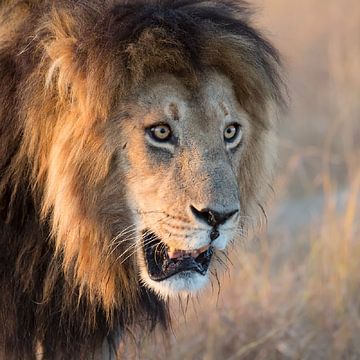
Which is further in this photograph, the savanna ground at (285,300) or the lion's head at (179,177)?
the savanna ground at (285,300)

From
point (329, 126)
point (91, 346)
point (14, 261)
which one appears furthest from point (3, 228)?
point (329, 126)

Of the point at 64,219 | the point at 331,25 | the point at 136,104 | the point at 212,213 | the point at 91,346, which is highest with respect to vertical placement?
the point at 331,25

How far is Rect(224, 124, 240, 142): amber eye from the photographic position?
2918 millimetres

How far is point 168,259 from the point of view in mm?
2844

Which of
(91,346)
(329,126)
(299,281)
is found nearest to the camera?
(91,346)

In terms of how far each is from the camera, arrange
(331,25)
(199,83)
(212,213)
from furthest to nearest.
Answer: (331,25) < (199,83) < (212,213)

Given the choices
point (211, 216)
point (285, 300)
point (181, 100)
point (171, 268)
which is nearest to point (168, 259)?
point (171, 268)

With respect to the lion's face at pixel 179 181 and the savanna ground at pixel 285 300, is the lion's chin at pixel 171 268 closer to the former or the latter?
the lion's face at pixel 179 181

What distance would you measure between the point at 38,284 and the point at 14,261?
0.11m

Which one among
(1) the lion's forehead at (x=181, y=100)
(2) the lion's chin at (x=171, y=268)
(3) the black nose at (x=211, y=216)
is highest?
(1) the lion's forehead at (x=181, y=100)

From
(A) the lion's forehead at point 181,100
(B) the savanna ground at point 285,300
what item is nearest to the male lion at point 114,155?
(A) the lion's forehead at point 181,100

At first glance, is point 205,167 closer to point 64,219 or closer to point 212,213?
point 212,213

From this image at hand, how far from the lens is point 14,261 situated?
9.73 ft

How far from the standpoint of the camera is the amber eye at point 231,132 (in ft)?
9.57
